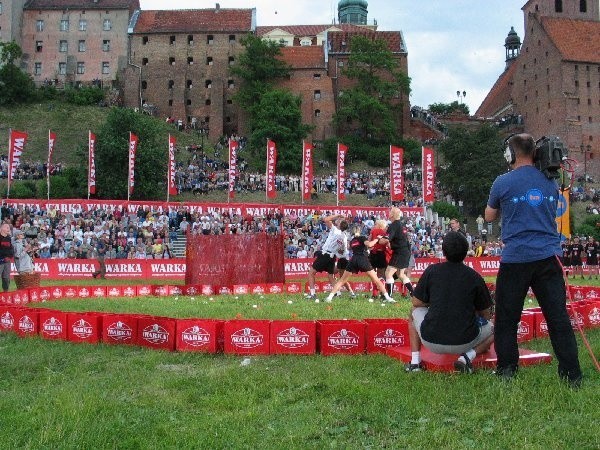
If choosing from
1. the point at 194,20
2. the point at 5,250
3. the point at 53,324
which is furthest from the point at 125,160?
the point at 53,324

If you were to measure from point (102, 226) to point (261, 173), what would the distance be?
31983 mm

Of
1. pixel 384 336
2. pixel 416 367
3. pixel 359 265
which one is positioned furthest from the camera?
pixel 359 265

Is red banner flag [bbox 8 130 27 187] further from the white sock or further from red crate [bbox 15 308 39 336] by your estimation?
the white sock

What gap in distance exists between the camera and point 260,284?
20312mm

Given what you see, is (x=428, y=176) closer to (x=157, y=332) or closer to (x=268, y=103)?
(x=268, y=103)

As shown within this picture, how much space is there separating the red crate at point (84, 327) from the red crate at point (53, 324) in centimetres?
11

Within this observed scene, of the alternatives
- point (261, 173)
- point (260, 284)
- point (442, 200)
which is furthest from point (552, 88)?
point (260, 284)

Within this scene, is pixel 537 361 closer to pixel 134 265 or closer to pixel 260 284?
pixel 260 284

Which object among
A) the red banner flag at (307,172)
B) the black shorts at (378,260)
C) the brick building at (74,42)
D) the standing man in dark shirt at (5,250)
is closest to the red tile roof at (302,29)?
the brick building at (74,42)

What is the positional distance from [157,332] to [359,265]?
659 cm

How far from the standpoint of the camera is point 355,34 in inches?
3219

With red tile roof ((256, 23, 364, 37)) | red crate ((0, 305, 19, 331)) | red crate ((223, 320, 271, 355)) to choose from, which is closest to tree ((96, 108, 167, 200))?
red tile roof ((256, 23, 364, 37))

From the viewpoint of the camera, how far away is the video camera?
6668mm

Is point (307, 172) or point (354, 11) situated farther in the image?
point (354, 11)
